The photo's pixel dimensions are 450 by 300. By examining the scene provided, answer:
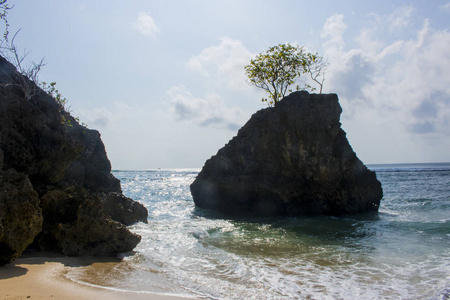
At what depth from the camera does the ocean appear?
20.9ft

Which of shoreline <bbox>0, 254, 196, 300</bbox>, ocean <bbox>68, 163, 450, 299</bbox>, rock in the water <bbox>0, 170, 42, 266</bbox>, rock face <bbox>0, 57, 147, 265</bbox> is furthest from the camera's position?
rock face <bbox>0, 57, 147, 265</bbox>

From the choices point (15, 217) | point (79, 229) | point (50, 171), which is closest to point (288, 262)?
point (79, 229)

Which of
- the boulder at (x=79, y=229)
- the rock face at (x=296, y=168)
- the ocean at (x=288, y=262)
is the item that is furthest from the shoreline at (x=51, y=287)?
the rock face at (x=296, y=168)

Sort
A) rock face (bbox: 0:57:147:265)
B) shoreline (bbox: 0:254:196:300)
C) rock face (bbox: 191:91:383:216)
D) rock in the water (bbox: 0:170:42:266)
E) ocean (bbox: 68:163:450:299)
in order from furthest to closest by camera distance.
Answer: rock face (bbox: 191:91:383:216) → rock face (bbox: 0:57:147:265) → ocean (bbox: 68:163:450:299) → rock in the water (bbox: 0:170:42:266) → shoreline (bbox: 0:254:196:300)

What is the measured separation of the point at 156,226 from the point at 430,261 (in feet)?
32.1

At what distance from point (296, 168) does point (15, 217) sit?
1521cm

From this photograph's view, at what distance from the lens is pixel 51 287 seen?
541 centimetres

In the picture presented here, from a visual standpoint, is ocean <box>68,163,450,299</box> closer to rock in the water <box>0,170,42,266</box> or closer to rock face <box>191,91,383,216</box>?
rock in the water <box>0,170,42,266</box>

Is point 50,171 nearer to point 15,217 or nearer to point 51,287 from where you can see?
point 15,217

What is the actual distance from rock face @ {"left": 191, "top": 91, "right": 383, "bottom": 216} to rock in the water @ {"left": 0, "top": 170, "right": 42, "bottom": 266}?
13.8 metres

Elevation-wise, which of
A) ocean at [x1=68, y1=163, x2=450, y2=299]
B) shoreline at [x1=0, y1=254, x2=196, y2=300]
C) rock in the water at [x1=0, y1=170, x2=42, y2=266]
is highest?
rock in the water at [x1=0, y1=170, x2=42, y2=266]

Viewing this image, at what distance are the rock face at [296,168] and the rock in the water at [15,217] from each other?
1376 cm

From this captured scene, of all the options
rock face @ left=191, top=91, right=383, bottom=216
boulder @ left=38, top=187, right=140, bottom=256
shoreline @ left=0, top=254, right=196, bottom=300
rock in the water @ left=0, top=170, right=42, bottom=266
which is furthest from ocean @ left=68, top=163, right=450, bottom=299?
rock face @ left=191, top=91, right=383, bottom=216

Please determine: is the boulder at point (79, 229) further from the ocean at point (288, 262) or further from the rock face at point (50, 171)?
the ocean at point (288, 262)
